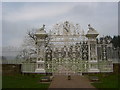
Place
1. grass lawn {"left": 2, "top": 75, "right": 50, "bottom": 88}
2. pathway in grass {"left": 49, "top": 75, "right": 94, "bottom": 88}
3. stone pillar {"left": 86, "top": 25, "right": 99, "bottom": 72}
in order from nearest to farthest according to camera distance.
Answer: grass lawn {"left": 2, "top": 75, "right": 50, "bottom": 88} → pathway in grass {"left": 49, "top": 75, "right": 94, "bottom": 88} → stone pillar {"left": 86, "top": 25, "right": 99, "bottom": 72}

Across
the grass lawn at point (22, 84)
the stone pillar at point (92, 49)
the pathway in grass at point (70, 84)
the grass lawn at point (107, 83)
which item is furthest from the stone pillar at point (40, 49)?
the grass lawn at point (107, 83)

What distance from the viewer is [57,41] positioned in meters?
14.6

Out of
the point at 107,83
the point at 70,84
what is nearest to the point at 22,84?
the point at 70,84

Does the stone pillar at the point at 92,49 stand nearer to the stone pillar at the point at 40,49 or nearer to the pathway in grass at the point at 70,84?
the stone pillar at the point at 40,49

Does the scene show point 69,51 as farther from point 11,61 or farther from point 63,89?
point 63,89

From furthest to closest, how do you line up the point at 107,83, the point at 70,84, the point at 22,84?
the point at 107,83
the point at 70,84
the point at 22,84

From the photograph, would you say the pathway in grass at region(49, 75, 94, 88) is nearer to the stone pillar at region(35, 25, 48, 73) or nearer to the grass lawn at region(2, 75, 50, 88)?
the grass lawn at region(2, 75, 50, 88)

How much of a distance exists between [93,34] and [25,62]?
184 inches

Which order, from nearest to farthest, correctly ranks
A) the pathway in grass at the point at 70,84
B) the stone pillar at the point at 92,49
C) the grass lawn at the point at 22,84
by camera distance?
the grass lawn at the point at 22,84, the pathway in grass at the point at 70,84, the stone pillar at the point at 92,49

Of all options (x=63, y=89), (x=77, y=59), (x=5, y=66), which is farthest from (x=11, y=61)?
(x=63, y=89)

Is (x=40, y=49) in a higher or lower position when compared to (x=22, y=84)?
higher

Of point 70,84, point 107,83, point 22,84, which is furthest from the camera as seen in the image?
point 107,83

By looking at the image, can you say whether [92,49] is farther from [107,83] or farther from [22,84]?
[22,84]

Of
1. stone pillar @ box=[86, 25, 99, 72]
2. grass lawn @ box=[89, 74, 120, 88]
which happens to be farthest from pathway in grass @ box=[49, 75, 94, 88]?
stone pillar @ box=[86, 25, 99, 72]
